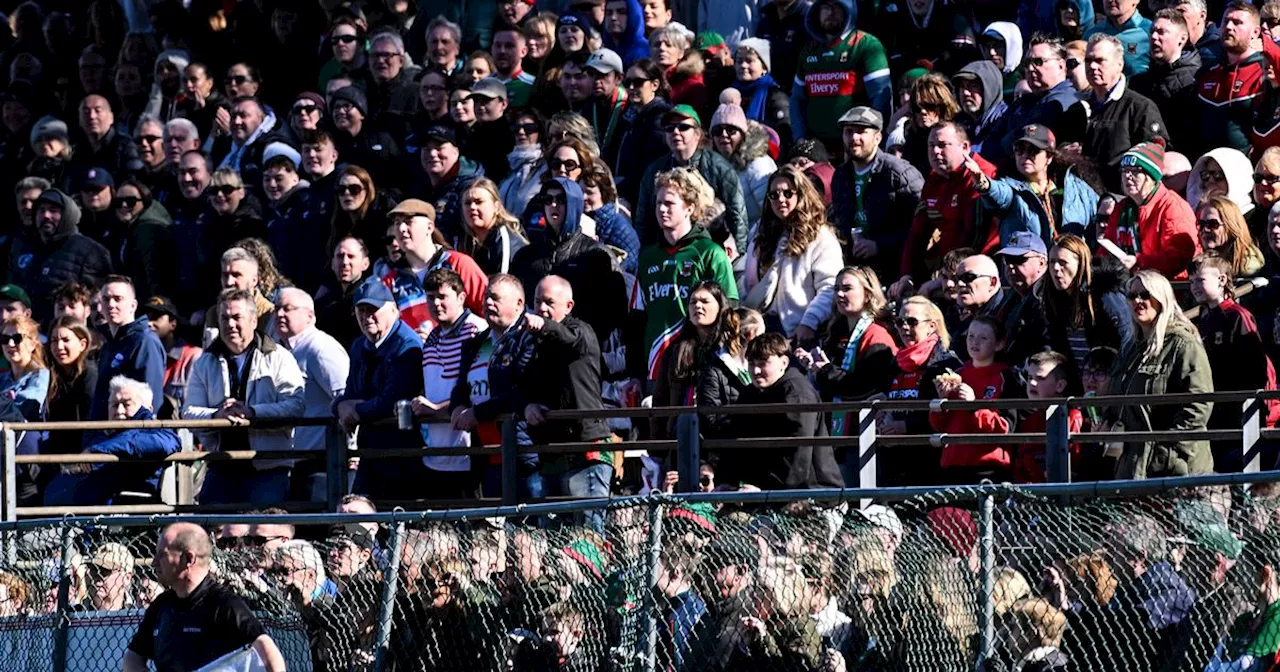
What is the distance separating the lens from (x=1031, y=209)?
13000 mm

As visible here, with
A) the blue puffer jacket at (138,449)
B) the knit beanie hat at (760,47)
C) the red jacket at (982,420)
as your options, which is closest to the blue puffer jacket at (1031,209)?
the red jacket at (982,420)

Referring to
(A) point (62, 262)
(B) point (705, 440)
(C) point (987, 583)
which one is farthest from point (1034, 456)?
(A) point (62, 262)

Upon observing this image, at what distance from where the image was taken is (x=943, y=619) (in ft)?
25.4

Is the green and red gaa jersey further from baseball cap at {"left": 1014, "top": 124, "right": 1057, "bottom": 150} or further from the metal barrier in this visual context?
the metal barrier

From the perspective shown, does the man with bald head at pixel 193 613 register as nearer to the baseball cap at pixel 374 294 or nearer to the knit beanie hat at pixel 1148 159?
the baseball cap at pixel 374 294

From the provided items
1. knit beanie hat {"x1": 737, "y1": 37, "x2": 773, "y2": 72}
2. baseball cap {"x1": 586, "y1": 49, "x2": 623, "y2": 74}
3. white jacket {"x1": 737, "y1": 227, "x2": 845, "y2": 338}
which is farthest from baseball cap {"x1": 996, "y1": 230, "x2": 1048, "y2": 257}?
baseball cap {"x1": 586, "y1": 49, "x2": 623, "y2": 74}

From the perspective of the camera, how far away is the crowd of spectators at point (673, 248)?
11.6 meters

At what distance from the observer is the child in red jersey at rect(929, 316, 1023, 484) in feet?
36.0

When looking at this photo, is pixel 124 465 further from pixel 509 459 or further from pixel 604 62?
pixel 604 62

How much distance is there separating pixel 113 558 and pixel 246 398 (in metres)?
3.03

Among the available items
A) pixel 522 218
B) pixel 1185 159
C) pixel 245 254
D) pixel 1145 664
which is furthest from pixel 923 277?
pixel 1145 664

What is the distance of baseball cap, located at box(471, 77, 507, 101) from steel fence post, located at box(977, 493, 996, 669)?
936 centimetres

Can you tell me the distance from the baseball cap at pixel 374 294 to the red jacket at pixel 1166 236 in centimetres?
403

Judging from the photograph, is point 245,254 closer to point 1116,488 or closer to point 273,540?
point 273,540
